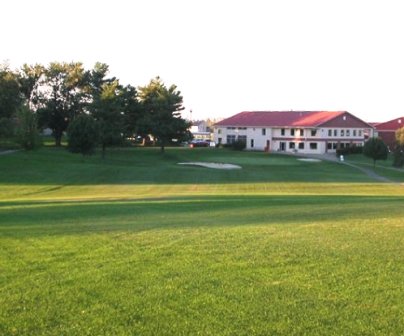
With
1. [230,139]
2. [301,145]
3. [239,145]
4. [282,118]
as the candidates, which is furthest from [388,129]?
[239,145]

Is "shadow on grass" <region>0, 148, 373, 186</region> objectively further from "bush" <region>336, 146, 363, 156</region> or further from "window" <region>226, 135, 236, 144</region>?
"window" <region>226, 135, 236, 144</region>

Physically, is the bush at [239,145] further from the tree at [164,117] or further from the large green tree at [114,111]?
the large green tree at [114,111]

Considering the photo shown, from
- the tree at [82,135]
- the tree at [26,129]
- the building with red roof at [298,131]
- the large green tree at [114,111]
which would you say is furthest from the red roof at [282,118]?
the tree at [82,135]

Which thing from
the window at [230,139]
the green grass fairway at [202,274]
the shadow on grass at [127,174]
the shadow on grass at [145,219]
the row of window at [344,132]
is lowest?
the shadow on grass at [127,174]

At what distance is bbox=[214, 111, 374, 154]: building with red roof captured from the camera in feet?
318

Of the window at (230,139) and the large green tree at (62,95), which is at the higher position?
the large green tree at (62,95)

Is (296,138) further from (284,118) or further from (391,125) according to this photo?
(391,125)

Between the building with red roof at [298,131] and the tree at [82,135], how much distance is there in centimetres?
4728

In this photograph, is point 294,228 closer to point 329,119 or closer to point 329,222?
point 329,222

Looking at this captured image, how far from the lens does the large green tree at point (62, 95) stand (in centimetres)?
9088

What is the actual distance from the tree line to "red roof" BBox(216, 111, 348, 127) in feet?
69.6

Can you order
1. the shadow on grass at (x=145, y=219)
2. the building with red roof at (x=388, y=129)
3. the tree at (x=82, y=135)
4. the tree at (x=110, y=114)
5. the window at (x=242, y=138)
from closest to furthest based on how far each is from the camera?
the shadow on grass at (x=145, y=219) → the tree at (x=82, y=135) → the tree at (x=110, y=114) → the window at (x=242, y=138) → the building with red roof at (x=388, y=129)

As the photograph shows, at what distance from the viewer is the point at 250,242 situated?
32.2 ft

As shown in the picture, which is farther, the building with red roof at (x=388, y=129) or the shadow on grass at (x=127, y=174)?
the building with red roof at (x=388, y=129)
